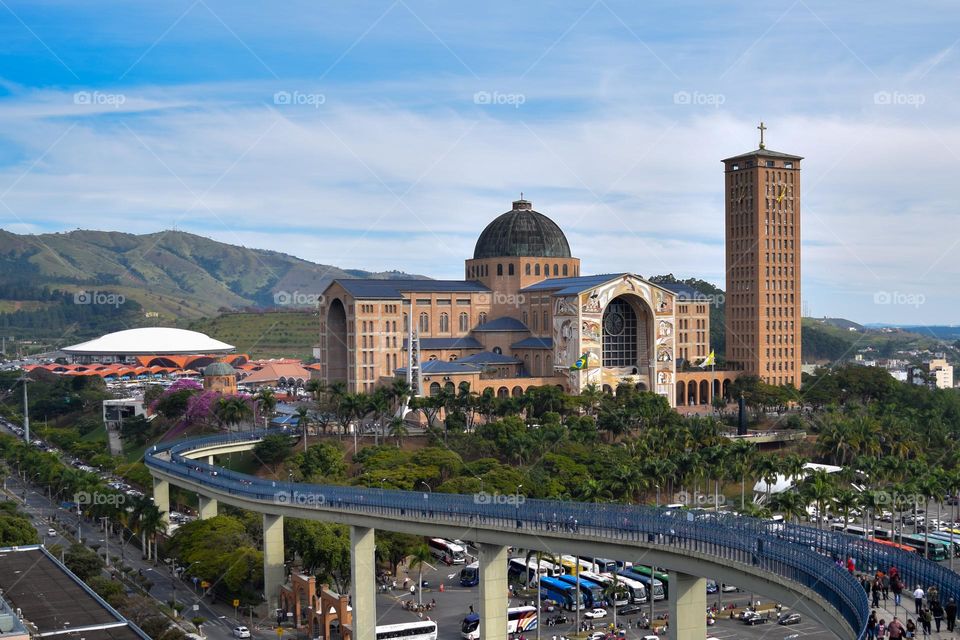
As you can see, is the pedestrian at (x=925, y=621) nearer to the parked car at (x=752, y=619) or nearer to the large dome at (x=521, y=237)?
the parked car at (x=752, y=619)

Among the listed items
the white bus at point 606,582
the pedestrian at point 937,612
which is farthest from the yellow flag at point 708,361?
the pedestrian at point 937,612

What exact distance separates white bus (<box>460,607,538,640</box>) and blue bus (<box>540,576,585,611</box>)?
4.08 meters

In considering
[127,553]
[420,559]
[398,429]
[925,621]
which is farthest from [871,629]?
[127,553]

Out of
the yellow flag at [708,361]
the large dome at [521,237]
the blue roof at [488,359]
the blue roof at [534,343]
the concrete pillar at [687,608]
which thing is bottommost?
the concrete pillar at [687,608]

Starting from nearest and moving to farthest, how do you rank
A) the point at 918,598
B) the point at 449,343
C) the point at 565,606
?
the point at 918,598, the point at 565,606, the point at 449,343

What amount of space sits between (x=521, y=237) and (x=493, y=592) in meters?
75.1

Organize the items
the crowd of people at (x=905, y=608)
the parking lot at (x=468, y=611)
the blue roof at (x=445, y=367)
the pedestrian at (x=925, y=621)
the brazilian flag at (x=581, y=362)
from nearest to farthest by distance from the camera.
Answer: the crowd of people at (x=905, y=608) → the pedestrian at (x=925, y=621) → the parking lot at (x=468, y=611) → the blue roof at (x=445, y=367) → the brazilian flag at (x=581, y=362)

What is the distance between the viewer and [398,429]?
9369 cm

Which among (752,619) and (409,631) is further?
(752,619)

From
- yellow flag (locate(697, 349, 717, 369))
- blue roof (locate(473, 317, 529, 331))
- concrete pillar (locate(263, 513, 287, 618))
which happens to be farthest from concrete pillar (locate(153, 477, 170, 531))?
yellow flag (locate(697, 349, 717, 369))

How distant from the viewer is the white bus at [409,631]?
58.2 m

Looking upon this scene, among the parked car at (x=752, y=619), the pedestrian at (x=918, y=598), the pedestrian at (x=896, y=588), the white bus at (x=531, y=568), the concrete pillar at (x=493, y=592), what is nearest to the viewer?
the pedestrian at (x=918, y=598)

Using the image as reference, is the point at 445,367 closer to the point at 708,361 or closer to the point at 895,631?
the point at 708,361

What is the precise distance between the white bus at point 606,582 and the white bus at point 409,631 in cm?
1211
